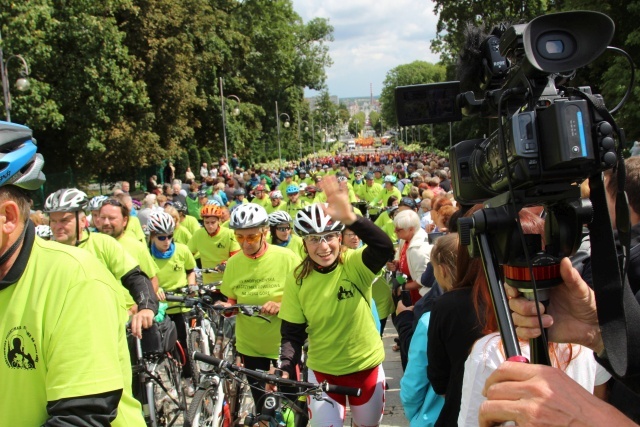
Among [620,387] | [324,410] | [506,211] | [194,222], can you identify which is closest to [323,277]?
[324,410]

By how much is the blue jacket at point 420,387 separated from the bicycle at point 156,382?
8.28 ft

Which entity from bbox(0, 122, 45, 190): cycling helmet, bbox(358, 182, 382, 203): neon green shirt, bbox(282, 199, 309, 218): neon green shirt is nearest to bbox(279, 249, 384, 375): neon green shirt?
bbox(0, 122, 45, 190): cycling helmet

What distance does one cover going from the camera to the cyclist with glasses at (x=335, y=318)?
14.7 feet

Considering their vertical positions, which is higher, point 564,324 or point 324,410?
point 564,324

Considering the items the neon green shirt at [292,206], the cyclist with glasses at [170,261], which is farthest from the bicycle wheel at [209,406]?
the neon green shirt at [292,206]

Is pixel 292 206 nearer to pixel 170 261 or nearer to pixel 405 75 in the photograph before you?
pixel 170 261

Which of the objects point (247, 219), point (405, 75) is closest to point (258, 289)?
point (247, 219)

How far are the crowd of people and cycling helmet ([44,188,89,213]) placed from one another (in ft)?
0.04

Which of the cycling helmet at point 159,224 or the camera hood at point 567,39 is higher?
the camera hood at point 567,39

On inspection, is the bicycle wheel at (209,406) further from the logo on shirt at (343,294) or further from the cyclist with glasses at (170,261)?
the cyclist with glasses at (170,261)

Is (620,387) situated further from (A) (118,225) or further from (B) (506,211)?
(A) (118,225)

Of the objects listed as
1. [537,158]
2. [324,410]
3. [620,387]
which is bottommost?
[324,410]

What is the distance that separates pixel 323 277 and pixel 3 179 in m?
2.76

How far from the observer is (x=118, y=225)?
21.0ft
